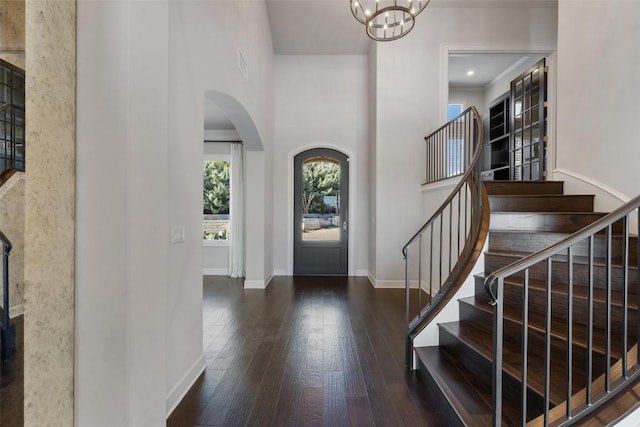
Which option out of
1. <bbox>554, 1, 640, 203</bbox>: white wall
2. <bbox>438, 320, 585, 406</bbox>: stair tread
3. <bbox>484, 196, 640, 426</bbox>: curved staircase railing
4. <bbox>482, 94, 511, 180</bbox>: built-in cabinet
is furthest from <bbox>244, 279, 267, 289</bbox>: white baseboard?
<bbox>482, 94, 511, 180</bbox>: built-in cabinet

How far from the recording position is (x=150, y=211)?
1.45 m

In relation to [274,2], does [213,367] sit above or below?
below

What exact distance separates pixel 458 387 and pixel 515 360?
1.32ft

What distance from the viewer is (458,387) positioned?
6.57 feet

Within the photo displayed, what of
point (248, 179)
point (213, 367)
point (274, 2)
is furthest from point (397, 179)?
point (213, 367)

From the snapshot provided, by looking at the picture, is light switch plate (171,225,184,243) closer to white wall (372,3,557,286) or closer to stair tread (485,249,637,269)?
stair tread (485,249,637,269)

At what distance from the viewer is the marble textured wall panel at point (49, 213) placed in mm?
1186

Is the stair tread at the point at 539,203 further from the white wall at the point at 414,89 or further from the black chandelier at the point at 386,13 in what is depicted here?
the black chandelier at the point at 386,13

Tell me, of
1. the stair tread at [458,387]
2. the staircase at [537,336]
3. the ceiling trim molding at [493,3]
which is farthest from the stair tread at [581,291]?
the ceiling trim molding at [493,3]

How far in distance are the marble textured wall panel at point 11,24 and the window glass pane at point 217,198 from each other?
17.2ft

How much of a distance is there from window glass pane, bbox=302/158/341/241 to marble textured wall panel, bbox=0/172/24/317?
506 cm

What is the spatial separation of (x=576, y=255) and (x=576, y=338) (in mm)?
992

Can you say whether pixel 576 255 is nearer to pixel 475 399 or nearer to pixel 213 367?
pixel 475 399

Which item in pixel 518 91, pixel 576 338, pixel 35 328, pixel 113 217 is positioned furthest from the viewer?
pixel 518 91
